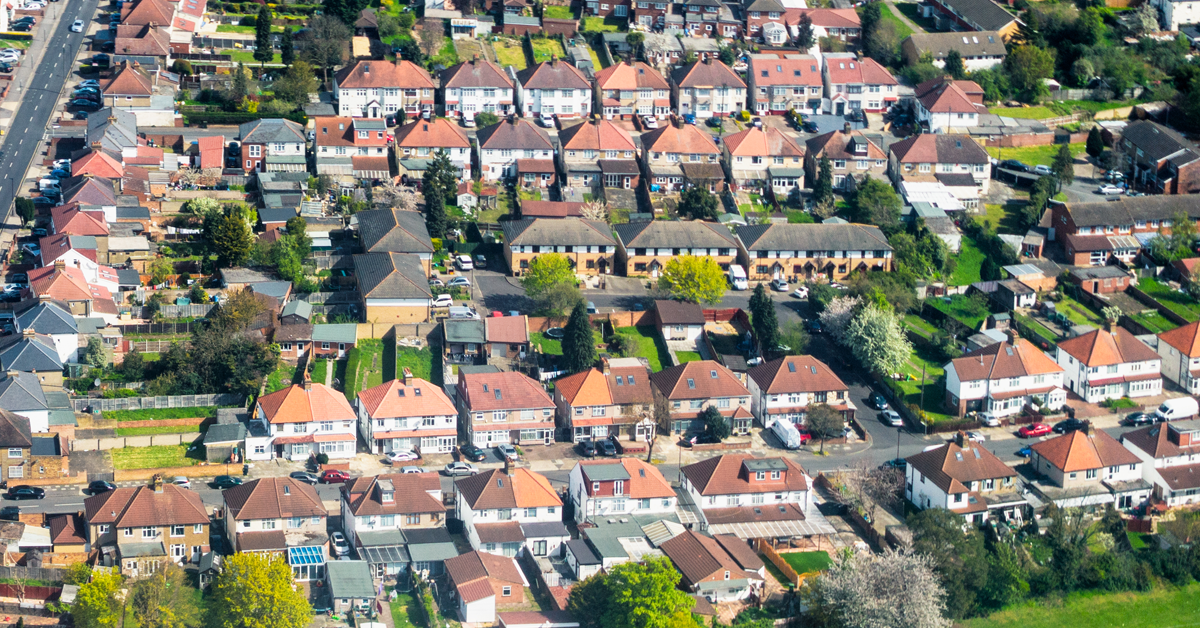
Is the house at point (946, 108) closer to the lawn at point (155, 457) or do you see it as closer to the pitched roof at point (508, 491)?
the pitched roof at point (508, 491)

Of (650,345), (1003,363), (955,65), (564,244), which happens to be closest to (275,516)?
(650,345)

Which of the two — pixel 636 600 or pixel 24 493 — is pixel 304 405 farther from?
pixel 636 600

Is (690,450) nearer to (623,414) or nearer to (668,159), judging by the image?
(623,414)

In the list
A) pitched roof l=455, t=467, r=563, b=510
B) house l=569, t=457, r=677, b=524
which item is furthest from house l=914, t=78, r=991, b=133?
pitched roof l=455, t=467, r=563, b=510

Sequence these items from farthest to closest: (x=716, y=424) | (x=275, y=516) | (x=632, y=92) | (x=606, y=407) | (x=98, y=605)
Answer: (x=632, y=92) < (x=606, y=407) < (x=716, y=424) < (x=275, y=516) < (x=98, y=605)

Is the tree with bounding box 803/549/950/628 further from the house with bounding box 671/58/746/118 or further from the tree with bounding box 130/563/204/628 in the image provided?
the house with bounding box 671/58/746/118

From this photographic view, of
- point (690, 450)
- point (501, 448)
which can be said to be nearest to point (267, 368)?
point (501, 448)
